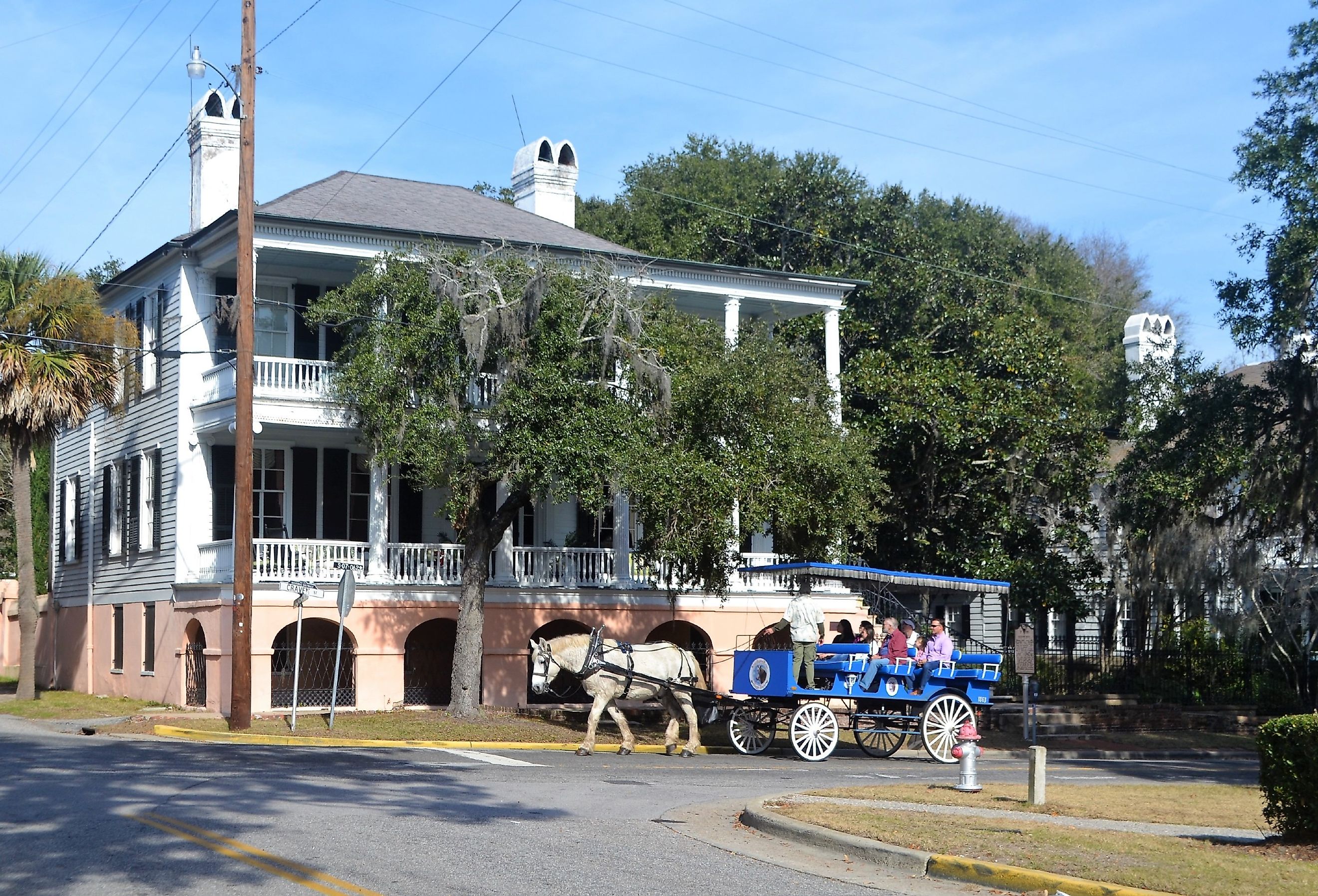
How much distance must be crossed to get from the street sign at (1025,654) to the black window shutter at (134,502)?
1795 centimetres

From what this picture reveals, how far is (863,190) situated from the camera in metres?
49.9

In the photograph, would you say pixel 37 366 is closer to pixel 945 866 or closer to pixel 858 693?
pixel 858 693

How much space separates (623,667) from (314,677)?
9.10 m

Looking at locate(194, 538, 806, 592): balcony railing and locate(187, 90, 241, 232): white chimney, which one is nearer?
locate(194, 538, 806, 592): balcony railing

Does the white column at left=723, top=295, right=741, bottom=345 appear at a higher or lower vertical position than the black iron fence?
higher

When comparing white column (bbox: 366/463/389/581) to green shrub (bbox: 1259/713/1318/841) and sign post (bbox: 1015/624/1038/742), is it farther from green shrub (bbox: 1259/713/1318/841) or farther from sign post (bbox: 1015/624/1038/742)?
green shrub (bbox: 1259/713/1318/841)

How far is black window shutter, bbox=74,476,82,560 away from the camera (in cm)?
3472

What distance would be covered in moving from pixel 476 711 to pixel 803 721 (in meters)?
6.62

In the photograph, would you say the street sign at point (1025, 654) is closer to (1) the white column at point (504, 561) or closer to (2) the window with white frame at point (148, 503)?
(1) the white column at point (504, 561)

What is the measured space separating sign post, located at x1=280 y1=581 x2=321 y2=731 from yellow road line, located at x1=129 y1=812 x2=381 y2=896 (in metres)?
11.4

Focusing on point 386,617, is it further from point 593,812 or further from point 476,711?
point 593,812

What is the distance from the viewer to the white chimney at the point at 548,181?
34969 millimetres

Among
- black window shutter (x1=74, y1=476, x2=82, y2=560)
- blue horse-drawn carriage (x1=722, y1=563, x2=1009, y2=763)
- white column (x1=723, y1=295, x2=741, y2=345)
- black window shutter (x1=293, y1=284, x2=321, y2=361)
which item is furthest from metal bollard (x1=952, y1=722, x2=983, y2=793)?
black window shutter (x1=74, y1=476, x2=82, y2=560)

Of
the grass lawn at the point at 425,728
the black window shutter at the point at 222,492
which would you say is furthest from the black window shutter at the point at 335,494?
the grass lawn at the point at 425,728
